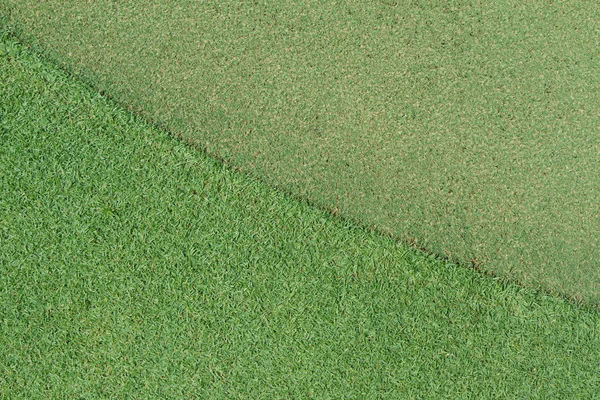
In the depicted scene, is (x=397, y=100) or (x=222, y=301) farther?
(x=397, y=100)

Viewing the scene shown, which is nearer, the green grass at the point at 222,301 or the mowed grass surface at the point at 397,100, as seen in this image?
the green grass at the point at 222,301

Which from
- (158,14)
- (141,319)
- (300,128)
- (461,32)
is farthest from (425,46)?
(141,319)

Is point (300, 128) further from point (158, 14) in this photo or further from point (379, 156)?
point (158, 14)

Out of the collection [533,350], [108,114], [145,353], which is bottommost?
[145,353]

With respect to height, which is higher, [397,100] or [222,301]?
[397,100]

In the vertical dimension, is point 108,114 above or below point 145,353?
above
